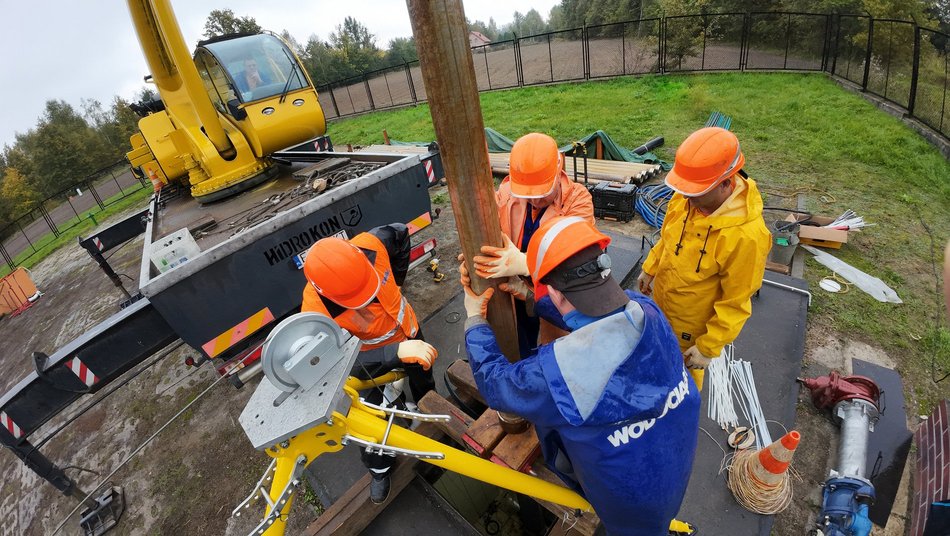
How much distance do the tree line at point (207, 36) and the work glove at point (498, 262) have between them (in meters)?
17.4

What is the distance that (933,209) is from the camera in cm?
574

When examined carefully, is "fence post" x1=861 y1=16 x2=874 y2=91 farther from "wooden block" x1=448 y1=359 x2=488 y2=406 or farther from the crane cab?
"wooden block" x1=448 y1=359 x2=488 y2=406

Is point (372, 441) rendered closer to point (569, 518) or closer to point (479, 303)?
point (479, 303)

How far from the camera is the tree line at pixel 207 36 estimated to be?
14539mm

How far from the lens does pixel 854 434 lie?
287 cm

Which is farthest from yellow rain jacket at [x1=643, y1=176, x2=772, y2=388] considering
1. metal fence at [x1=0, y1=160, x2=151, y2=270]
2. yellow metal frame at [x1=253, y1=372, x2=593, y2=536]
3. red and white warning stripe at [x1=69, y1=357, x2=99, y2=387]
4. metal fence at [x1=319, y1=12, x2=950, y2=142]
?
metal fence at [x1=0, y1=160, x2=151, y2=270]

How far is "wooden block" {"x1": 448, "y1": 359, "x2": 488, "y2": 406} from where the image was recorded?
8.05 ft

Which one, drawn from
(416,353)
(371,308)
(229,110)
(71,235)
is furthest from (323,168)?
(71,235)

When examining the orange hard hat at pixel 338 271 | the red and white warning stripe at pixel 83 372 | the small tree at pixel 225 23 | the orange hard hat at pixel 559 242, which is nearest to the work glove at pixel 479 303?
the orange hard hat at pixel 559 242

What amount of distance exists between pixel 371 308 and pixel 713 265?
7.27ft

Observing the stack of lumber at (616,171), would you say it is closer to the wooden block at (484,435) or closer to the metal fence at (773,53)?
the metal fence at (773,53)

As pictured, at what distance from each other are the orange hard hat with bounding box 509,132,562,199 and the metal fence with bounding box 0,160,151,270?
19242mm

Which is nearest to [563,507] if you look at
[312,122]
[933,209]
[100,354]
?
[100,354]

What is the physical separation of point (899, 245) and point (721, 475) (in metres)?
4.67
